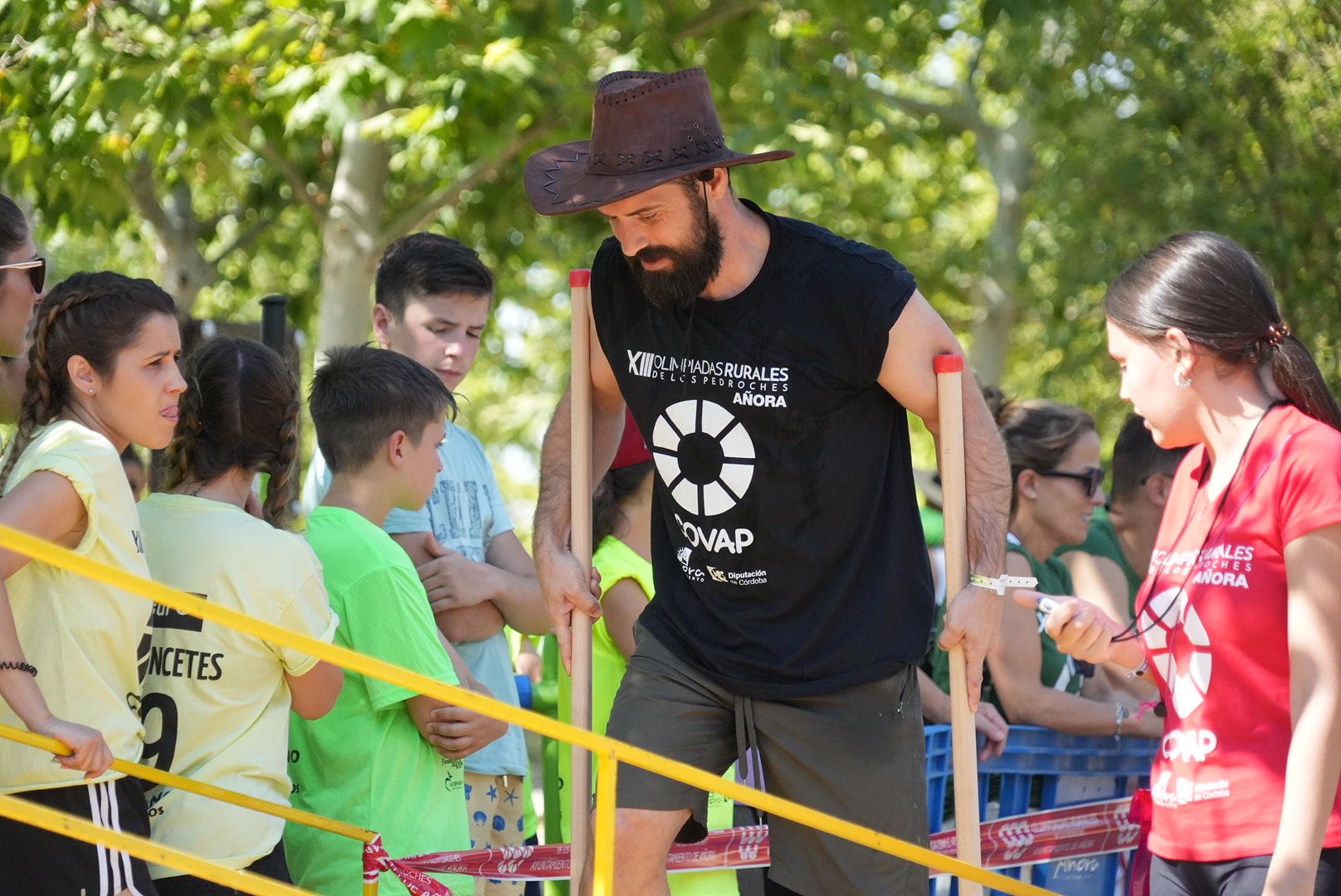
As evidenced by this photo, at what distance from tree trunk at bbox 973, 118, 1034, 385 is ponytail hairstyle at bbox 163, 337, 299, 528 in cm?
1182

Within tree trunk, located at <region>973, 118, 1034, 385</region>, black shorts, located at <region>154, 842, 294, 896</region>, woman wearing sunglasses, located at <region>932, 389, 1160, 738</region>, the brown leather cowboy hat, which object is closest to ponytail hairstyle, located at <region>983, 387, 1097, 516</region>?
woman wearing sunglasses, located at <region>932, 389, 1160, 738</region>

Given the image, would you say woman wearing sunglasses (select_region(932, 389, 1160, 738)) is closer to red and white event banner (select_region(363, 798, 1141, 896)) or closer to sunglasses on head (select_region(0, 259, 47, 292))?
red and white event banner (select_region(363, 798, 1141, 896))

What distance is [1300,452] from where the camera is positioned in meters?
3.22

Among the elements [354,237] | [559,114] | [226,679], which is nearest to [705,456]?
[226,679]

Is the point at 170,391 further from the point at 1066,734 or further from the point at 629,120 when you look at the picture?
the point at 1066,734

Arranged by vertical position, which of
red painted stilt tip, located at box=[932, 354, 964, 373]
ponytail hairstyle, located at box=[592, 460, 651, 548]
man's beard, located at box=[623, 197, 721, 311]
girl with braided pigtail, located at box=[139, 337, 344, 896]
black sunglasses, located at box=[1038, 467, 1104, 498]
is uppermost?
man's beard, located at box=[623, 197, 721, 311]

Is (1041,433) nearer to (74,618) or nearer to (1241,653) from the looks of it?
(1241,653)

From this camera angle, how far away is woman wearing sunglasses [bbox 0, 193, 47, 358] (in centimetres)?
399

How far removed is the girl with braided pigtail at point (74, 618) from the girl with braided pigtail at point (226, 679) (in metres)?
0.14

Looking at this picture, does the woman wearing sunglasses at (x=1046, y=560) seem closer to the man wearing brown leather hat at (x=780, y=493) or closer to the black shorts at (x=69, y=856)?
the man wearing brown leather hat at (x=780, y=493)

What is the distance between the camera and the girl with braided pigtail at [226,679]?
3.64 metres

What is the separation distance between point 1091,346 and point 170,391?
9172mm

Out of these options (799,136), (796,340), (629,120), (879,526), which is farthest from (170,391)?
(799,136)

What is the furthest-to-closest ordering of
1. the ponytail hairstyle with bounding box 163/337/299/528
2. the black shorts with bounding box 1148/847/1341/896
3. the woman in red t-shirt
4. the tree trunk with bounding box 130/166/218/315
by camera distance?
1. the tree trunk with bounding box 130/166/218/315
2. the ponytail hairstyle with bounding box 163/337/299/528
3. the black shorts with bounding box 1148/847/1341/896
4. the woman in red t-shirt
